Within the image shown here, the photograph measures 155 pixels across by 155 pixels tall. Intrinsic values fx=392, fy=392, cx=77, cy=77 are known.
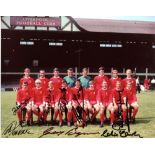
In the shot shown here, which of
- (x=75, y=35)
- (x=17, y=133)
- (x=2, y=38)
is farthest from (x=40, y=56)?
(x=17, y=133)

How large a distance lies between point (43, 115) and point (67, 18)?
5.75 ft

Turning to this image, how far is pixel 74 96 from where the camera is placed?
693cm

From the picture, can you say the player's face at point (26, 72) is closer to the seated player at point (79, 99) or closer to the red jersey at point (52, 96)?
the red jersey at point (52, 96)

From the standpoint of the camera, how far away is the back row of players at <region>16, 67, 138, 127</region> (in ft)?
22.6

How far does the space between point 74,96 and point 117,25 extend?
1.72 m

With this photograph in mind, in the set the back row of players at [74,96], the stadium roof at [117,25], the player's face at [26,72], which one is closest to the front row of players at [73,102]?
the back row of players at [74,96]

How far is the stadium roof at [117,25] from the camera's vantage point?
23.2ft
